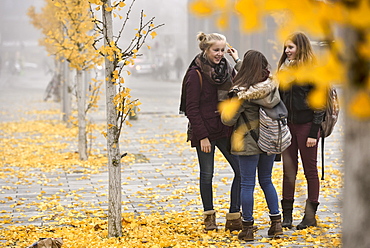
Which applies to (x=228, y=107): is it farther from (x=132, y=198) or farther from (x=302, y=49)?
(x=132, y=198)

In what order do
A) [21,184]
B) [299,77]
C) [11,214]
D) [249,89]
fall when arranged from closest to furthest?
[299,77] < [249,89] < [11,214] < [21,184]

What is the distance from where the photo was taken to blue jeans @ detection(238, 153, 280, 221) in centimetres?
524

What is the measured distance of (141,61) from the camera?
65250 mm

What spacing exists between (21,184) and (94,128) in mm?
7720

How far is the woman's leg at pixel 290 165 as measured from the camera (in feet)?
18.7

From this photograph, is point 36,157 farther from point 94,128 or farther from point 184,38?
point 184,38

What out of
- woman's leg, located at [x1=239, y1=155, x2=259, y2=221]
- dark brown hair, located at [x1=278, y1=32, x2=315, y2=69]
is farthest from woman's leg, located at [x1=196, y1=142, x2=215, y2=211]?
dark brown hair, located at [x1=278, y1=32, x2=315, y2=69]

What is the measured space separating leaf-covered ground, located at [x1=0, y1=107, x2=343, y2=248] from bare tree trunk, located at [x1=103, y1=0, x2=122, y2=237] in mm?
160

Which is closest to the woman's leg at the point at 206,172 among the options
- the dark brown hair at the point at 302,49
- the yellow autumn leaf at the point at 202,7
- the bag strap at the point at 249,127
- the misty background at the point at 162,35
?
the bag strap at the point at 249,127

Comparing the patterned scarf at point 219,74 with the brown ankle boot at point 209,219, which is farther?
the brown ankle boot at point 209,219

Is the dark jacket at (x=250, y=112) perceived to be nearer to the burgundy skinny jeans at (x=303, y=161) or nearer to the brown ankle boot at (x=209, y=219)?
the burgundy skinny jeans at (x=303, y=161)

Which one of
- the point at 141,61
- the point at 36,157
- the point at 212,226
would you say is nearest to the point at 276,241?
the point at 212,226

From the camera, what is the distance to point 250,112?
5234 millimetres

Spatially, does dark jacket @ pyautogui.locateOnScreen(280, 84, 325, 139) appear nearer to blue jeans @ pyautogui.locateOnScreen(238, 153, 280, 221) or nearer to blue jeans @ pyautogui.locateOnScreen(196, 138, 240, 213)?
blue jeans @ pyautogui.locateOnScreen(238, 153, 280, 221)
